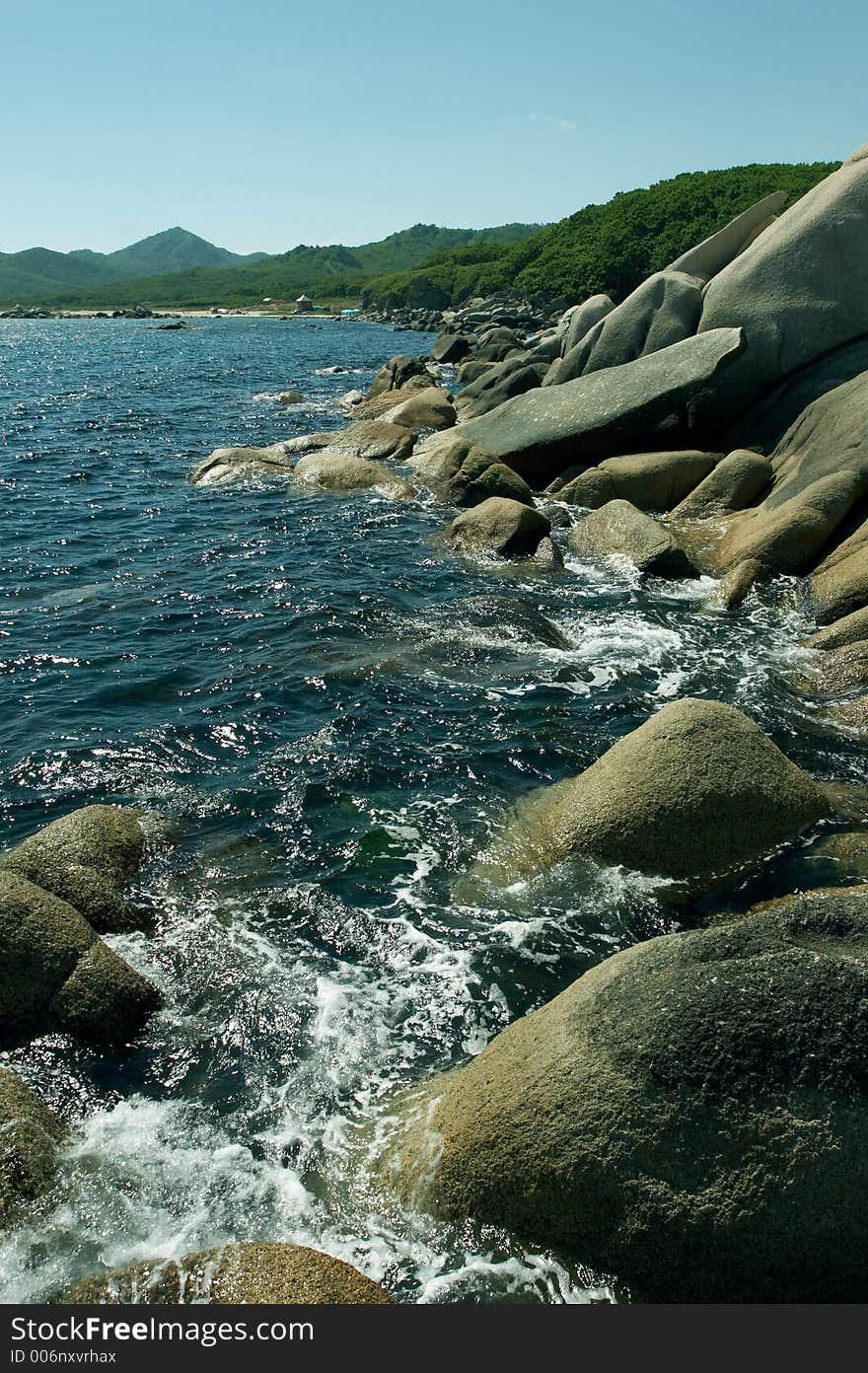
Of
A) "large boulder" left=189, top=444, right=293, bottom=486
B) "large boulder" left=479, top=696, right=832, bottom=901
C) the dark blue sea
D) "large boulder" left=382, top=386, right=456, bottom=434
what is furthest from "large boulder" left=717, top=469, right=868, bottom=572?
"large boulder" left=382, top=386, right=456, bottom=434

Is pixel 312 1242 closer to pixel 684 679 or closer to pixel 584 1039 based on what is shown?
pixel 584 1039

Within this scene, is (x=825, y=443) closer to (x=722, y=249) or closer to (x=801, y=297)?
(x=801, y=297)

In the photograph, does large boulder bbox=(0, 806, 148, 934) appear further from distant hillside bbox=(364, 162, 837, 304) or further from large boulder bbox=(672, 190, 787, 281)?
distant hillside bbox=(364, 162, 837, 304)

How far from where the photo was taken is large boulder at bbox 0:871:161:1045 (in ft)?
24.2

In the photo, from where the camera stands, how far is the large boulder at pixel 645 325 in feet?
81.8

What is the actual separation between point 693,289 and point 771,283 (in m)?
2.78

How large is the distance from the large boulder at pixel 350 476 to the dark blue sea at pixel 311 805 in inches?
54.5

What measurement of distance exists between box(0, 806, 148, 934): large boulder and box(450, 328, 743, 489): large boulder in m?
16.8

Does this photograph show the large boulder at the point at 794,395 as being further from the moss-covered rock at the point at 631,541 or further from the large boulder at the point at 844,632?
the large boulder at the point at 844,632

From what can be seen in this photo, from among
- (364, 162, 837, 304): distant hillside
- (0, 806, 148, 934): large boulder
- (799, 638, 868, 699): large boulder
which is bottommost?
(0, 806, 148, 934): large boulder

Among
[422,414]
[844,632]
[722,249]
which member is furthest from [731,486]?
[422,414]

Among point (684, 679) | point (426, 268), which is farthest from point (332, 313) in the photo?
point (684, 679)

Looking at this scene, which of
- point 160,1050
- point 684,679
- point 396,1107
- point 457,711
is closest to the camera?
point 396,1107

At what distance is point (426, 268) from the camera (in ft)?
483
